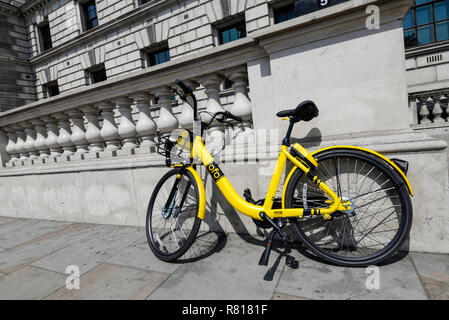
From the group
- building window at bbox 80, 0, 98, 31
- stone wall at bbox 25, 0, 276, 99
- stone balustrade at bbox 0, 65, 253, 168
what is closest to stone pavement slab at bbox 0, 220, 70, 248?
stone balustrade at bbox 0, 65, 253, 168

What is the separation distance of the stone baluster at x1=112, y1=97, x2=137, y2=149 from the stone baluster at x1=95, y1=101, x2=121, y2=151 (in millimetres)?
166

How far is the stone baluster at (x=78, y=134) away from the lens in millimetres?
3967

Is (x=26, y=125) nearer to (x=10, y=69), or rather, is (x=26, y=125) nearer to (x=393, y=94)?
(x=393, y=94)

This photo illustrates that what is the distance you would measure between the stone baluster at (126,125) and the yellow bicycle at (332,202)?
1.54 m

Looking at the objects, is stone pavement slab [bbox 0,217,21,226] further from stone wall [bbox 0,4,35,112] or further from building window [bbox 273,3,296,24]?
stone wall [bbox 0,4,35,112]

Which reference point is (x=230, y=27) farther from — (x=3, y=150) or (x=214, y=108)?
(x=214, y=108)

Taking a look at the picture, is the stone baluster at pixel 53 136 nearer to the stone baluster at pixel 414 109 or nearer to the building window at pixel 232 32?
the building window at pixel 232 32

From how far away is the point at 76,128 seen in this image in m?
4.03

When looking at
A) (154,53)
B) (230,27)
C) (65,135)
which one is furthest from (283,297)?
(154,53)

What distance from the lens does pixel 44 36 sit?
18.7 meters

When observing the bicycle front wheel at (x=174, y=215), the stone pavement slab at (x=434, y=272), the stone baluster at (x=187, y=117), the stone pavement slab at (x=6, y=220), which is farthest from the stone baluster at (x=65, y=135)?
the stone pavement slab at (x=434, y=272)

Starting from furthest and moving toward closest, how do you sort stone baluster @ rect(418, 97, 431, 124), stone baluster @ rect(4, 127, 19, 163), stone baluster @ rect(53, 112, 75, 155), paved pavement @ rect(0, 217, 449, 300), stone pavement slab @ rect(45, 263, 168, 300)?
stone baluster @ rect(418, 97, 431, 124) < stone baluster @ rect(4, 127, 19, 163) < stone baluster @ rect(53, 112, 75, 155) < stone pavement slab @ rect(45, 263, 168, 300) < paved pavement @ rect(0, 217, 449, 300)

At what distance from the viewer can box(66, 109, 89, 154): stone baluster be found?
397 cm

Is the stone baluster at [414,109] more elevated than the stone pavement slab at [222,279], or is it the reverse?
the stone baluster at [414,109]
